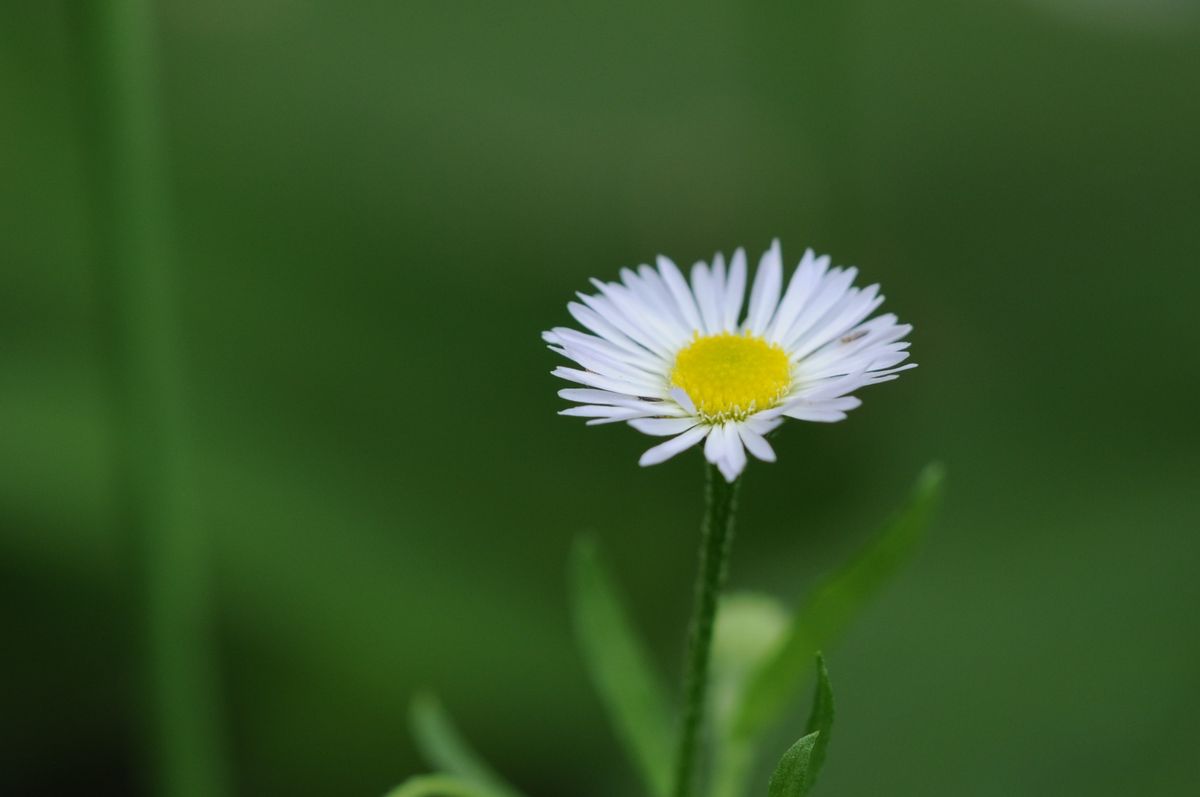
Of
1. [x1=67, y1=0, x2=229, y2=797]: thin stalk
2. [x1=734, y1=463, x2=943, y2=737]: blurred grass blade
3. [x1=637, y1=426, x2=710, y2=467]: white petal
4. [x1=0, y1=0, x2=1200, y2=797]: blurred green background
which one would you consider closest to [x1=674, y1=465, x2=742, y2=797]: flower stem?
[x1=637, y1=426, x2=710, y2=467]: white petal

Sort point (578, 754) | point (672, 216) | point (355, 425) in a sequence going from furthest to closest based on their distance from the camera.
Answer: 1. point (672, 216)
2. point (355, 425)
3. point (578, 754)

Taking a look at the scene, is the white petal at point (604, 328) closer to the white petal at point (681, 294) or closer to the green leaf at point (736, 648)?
the white petal at point (681, 294)

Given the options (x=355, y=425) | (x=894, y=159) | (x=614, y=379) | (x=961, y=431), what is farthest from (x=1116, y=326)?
(x=614, y=379)

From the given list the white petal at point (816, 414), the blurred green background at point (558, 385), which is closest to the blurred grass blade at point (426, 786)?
the white petal at point (816, 414)

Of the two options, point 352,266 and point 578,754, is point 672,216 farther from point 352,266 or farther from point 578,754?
point 578,754

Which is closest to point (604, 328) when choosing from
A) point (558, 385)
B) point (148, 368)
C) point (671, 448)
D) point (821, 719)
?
point (671, 448)

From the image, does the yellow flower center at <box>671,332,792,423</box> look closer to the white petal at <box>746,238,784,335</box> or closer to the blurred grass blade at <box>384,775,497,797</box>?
the white petal at <box>746,238,784,335</box>
